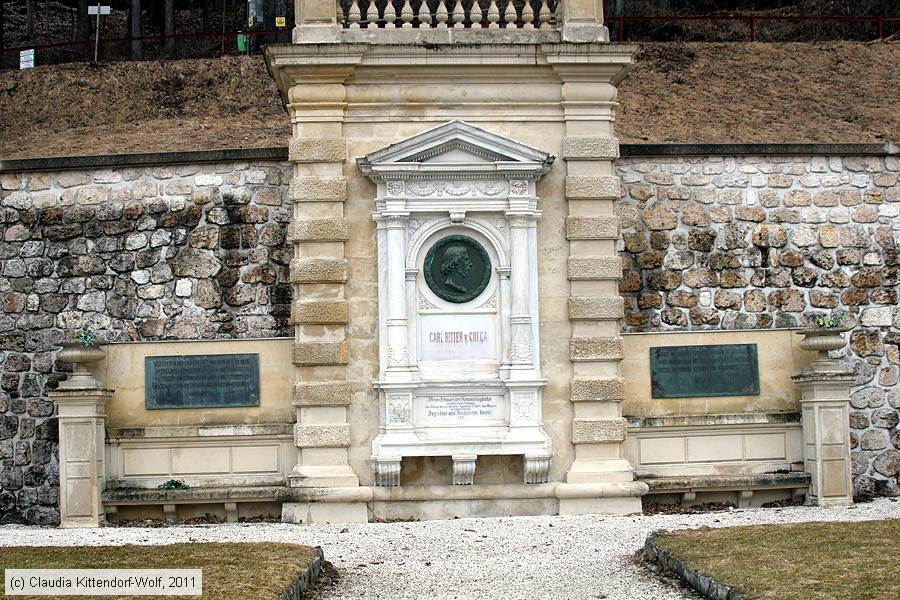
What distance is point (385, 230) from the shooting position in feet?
44.3

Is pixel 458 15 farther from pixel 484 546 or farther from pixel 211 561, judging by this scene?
pixel 211 561

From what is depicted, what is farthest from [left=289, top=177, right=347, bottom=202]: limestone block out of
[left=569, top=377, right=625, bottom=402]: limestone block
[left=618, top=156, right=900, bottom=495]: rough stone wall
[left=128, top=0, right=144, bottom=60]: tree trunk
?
[left=128, top=0, right=144, bottom=60]: tree trunk

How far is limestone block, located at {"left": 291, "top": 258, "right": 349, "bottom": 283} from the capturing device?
13438 millimetres

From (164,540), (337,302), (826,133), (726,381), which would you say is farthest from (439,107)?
(826,133)

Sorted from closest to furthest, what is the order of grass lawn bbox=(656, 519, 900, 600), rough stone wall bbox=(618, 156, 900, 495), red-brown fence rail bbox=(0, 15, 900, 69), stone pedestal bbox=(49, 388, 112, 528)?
grass lawn bbox=(656, 519, 900, 600) → stone pedestal bbox=(49, 388, 112, 528) → rough stone wall bbox=(618, 156, 900, 495) → red-brown fence rail bbox=(0, 15, 900, 69)

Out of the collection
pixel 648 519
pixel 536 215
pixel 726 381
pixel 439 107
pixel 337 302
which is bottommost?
pixel 648 519

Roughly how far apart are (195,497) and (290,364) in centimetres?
170

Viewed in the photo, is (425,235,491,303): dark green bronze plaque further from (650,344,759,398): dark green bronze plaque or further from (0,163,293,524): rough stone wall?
(0,163,293,524): rough stone wall

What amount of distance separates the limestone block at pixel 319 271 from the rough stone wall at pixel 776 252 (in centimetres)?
411

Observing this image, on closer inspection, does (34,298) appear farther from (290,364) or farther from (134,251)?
(290,364)

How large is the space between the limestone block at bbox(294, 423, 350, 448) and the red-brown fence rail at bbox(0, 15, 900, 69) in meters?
16.3

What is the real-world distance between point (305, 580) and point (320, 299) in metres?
4.60

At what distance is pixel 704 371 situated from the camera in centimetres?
1437

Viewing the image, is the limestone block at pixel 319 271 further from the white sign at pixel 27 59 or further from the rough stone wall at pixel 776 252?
the white sign at pixel 27 59
